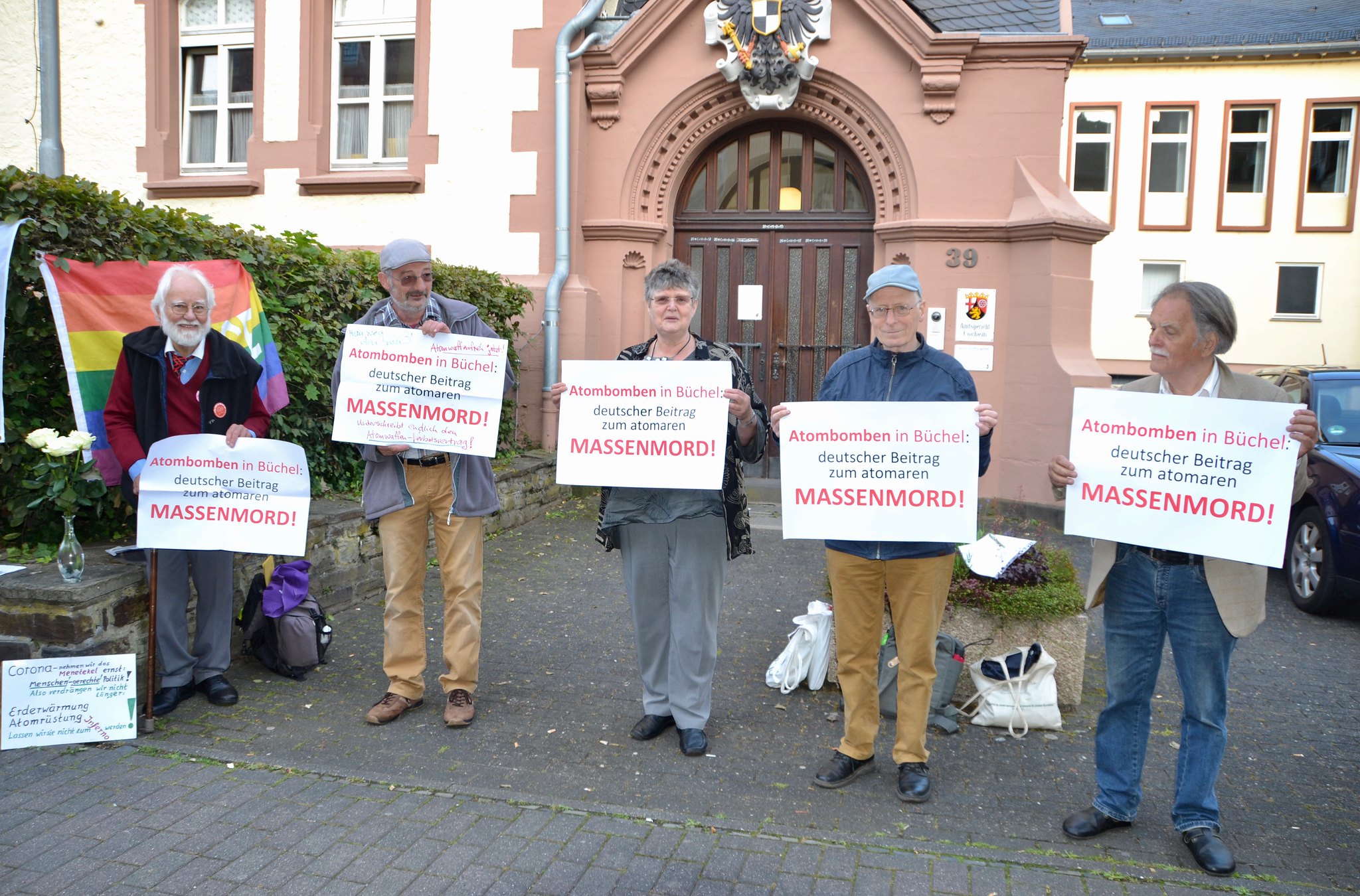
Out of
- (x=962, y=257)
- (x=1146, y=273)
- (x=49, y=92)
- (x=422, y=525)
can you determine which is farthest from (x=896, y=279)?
(x=1146, y=273)

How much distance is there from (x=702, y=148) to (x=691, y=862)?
29.9ft

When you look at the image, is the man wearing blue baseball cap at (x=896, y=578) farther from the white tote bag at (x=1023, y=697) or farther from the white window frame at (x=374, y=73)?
the white window frame at (x=374, y=73)

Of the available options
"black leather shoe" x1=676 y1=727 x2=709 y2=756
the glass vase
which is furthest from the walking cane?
"black leather shoe" x1=676 y1=727 x2=709 y2=756

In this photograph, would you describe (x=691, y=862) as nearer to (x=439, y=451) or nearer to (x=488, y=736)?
(x=488, y=736)

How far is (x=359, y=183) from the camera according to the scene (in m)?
11.4

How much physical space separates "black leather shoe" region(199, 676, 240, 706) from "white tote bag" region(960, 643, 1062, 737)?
3637mm

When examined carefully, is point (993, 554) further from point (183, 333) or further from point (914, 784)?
point (183, 333)

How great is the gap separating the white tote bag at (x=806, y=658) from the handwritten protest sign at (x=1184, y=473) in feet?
5.54

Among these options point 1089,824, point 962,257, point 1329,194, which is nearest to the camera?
point 1089,824

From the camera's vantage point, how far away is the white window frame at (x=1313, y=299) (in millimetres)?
22969

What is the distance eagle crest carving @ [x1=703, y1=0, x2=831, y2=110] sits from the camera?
10.2 m

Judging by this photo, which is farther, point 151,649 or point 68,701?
point 151,649

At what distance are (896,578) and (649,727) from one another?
4.57 ft

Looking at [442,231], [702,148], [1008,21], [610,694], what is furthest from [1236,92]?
[610,694]
